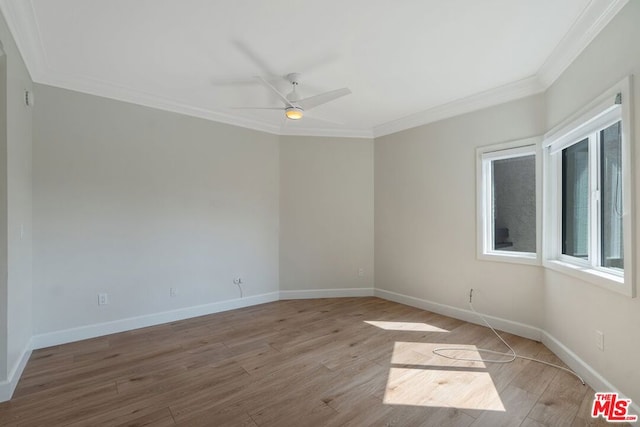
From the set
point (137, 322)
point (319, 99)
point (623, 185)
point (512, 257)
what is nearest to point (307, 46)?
point (319, 99)

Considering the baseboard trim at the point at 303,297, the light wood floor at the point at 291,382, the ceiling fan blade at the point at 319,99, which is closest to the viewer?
the light wood floor at the point at 291,382

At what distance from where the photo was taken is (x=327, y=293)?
4652 millimetres

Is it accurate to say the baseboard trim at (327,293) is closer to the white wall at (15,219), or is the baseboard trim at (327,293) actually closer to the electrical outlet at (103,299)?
the electrical outlet at (103,299)

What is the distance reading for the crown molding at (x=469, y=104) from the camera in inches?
119

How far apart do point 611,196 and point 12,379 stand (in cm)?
447

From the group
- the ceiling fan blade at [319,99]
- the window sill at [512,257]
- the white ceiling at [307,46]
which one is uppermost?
the white ceiling at [307,46]

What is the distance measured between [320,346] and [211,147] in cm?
277

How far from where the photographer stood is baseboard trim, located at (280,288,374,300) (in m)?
4.58

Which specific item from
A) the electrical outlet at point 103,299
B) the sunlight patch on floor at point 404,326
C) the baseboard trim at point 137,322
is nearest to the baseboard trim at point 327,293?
A: the baseboard trim at point 137,322

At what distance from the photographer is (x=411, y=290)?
4219 mm

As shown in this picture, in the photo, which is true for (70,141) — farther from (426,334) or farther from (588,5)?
(588,5)

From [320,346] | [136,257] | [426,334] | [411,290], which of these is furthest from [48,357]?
[411,290]

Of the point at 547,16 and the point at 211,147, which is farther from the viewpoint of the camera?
the point at 211,147

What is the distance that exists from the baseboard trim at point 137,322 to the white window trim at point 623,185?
11.5 ft
